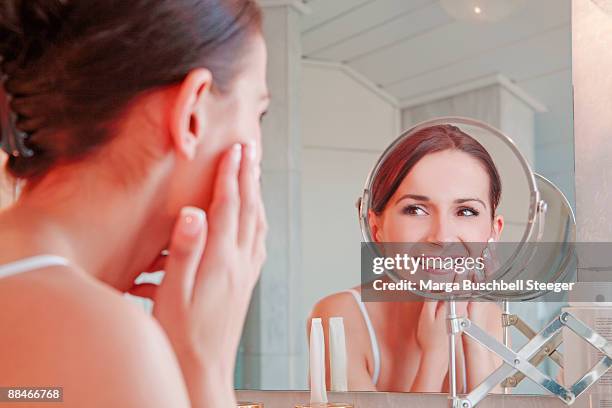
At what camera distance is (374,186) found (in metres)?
0.88

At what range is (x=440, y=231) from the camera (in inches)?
33.3

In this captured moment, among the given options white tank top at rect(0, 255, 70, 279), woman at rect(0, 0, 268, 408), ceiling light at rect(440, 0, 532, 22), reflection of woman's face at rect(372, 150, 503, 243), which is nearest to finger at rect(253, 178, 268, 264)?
woman at rect(0, 0, 268, 408)

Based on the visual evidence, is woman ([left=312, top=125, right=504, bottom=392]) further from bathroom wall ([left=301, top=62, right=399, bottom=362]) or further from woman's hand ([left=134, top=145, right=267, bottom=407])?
woman's hand ([left=134, top=145, right=267, bottom=407])

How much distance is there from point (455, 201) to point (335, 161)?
159 millimetres

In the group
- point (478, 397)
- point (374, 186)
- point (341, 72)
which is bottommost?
point (478, 397)

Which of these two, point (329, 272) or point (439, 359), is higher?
point (329, 272)

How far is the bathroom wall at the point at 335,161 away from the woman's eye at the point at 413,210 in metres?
0.06

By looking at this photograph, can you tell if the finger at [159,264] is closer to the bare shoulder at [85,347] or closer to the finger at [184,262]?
the finger at [184,262]

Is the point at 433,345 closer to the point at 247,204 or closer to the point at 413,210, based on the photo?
the point at 413,210

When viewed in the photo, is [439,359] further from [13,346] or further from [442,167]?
[13,346]

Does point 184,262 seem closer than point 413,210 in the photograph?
Yes

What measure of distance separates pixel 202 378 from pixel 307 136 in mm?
541

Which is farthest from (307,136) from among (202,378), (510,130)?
(202,378)

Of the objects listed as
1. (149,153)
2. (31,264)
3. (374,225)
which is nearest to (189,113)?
(149,153)
